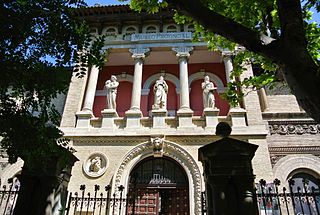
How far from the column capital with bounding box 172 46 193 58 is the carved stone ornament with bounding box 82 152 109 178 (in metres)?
6.36

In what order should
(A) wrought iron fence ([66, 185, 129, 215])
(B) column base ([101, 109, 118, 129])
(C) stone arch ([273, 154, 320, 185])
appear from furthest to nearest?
(B) column base ([101, 109, 118, 129]), (C) stone arch ([273, 154, 320, 185]), (A) wrought iron fence ([66, 185, 129, 215])

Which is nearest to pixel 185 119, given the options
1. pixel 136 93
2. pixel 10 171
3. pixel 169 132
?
pixel 169 132

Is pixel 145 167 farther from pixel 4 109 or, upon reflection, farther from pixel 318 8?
pixel 318 8

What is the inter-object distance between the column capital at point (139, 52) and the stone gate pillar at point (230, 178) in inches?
378

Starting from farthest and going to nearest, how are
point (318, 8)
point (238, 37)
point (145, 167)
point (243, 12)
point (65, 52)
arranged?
point (145, 167), point (243, 12), point (318, 8), point (65, 52), point (238, 37)

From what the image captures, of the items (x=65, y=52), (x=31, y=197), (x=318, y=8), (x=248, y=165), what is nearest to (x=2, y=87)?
(x=65, y=52)

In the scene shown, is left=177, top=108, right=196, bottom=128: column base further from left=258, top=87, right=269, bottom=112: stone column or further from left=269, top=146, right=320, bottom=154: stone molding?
left=258, top=87, right=269, bottom=112: stone column

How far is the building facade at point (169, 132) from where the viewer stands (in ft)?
34.2

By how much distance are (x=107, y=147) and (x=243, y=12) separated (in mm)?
7340

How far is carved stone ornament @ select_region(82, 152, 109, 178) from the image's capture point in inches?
416

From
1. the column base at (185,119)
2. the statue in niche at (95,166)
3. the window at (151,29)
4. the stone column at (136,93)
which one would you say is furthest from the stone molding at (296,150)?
the window at (151,29)

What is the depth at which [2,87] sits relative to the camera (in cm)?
471

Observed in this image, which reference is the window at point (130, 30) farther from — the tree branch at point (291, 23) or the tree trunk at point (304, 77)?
the tree trunk at point (304, 77)

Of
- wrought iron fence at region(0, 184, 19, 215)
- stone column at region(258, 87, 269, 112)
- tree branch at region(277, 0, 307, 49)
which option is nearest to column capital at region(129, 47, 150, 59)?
stone column at region(258, 87, 269, 112)
